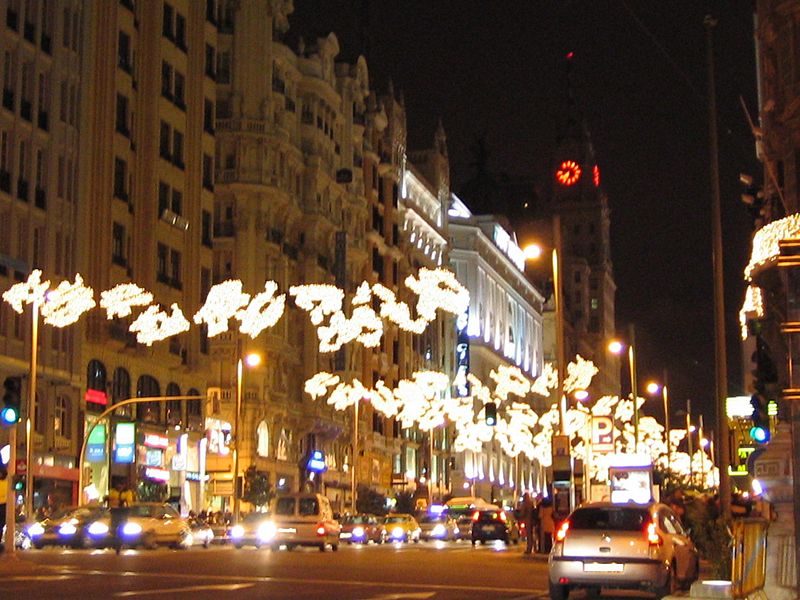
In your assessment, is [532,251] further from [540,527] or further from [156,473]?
[156,473]

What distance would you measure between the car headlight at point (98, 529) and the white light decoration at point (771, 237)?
2750 centimetres

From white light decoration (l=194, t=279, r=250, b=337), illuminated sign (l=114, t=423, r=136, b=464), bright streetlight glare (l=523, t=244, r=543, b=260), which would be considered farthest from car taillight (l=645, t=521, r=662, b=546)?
illuminated sign (l=114, t=423, r=136, b=464)

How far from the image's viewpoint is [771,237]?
1561cm

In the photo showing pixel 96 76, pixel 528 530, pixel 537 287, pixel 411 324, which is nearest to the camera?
pixel 528 530

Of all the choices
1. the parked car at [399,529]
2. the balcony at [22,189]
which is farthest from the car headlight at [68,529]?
the parked car at [399,529]

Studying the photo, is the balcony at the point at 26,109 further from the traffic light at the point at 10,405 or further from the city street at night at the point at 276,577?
the traffic light at the point at 10,405

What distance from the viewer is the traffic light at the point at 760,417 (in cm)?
2433

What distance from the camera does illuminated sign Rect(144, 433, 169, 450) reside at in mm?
60906

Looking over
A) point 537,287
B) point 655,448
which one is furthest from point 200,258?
point 537,287

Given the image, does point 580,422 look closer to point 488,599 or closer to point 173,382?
point 173,382

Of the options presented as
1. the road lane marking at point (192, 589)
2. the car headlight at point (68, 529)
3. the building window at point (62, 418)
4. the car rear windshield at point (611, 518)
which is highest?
the building window at point (62, 418)

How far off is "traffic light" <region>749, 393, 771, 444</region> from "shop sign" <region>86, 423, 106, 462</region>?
3554 cm

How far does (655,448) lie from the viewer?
324ft

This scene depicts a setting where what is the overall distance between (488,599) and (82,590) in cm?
564
